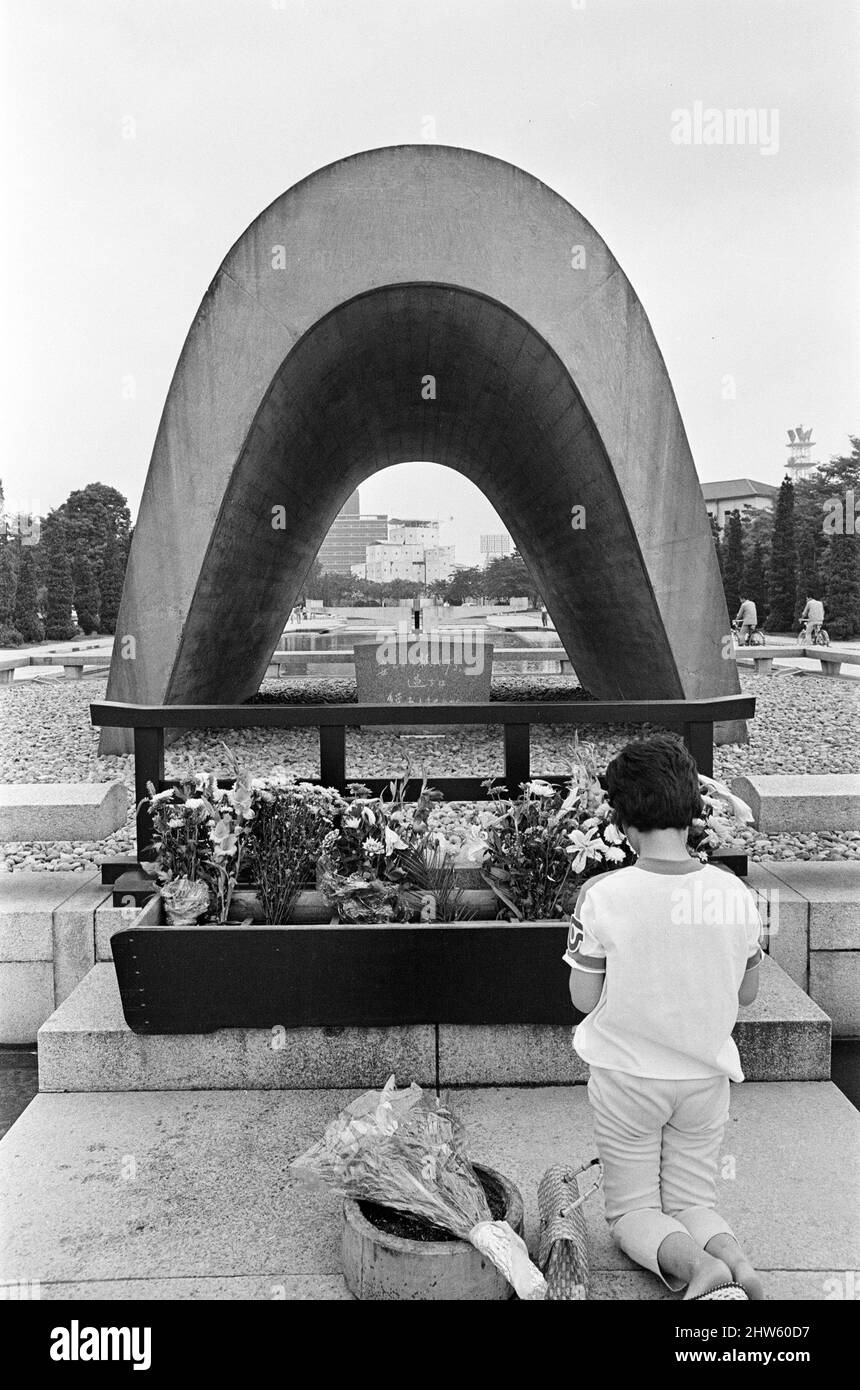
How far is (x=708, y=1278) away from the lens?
238 cm

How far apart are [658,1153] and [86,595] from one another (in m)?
37.0

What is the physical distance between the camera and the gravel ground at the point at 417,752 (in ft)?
22.5

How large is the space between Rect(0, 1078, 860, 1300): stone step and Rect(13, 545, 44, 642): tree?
33338mm

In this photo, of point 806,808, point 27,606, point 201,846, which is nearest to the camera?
point 201,846

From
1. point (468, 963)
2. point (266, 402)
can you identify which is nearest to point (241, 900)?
point (468, 963)

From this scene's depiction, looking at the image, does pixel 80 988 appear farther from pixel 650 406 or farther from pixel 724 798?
pixel 650 406

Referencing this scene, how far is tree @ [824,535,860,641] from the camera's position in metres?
31.8

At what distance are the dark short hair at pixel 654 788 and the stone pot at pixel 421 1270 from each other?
1.14 m

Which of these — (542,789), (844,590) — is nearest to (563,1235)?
(542,789)

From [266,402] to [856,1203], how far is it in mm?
6734

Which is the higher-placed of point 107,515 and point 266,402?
point 107,515

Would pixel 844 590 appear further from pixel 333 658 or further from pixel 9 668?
pixel 9 668
